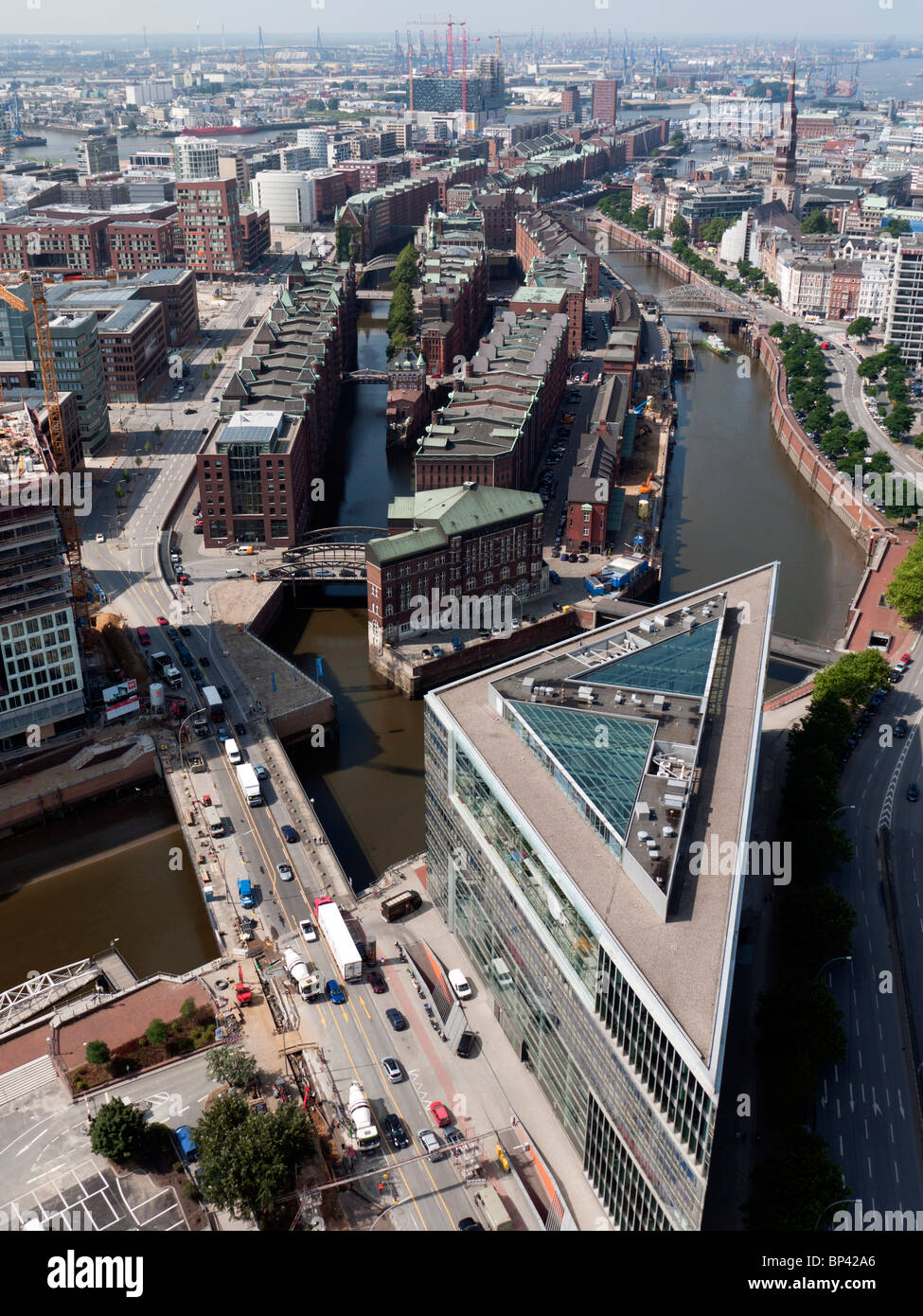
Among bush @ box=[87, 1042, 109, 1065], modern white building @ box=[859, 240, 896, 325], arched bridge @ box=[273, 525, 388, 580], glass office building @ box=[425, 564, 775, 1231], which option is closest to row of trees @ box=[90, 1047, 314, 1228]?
bush @ box=[87, 1042, 109, 1065]

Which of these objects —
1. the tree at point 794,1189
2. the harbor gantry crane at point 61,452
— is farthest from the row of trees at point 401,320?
the tree at point 794,1189

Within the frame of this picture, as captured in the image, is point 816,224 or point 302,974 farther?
point 816,224

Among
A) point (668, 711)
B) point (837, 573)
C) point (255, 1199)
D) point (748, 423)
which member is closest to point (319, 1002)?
point (255, 1199)

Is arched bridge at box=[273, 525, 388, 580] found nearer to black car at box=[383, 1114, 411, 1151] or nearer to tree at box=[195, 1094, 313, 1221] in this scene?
black car at box=[383, 1114, 411, 1151]

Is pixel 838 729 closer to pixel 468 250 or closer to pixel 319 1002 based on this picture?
pixel 319 1002

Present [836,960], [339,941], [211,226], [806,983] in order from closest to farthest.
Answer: [806,983]
[339,941]
[836,960]
[211,226]

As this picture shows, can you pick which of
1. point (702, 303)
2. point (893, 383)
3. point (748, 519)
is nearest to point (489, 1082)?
point (748, 519)

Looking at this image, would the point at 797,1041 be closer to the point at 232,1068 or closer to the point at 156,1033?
the point at 232,1068
